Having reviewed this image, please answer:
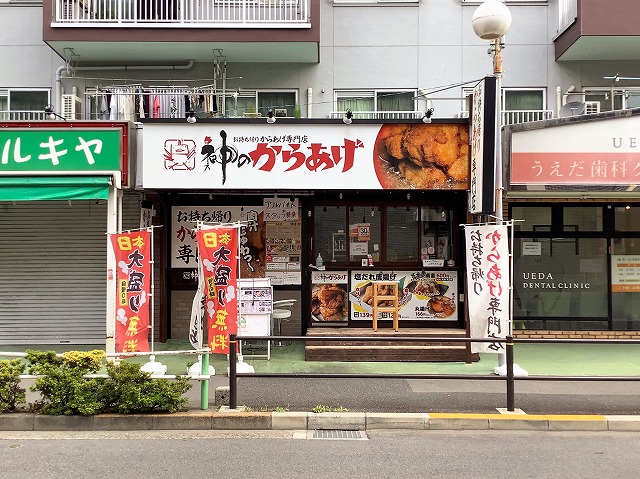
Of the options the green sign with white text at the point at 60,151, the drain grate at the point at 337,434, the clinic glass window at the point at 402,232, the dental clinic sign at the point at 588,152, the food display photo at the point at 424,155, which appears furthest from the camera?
the clinic glass window at the point at 402,232

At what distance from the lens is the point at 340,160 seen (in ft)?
34.0

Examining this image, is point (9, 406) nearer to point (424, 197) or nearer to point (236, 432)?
point (236, 432)

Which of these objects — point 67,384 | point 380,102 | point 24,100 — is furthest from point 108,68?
point 67,384

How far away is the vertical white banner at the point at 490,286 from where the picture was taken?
904 cm

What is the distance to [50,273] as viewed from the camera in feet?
39.7

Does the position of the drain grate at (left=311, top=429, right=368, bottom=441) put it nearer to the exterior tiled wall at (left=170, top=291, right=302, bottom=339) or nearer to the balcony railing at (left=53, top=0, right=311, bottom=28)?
the exterior tiled wall at (left=170, top=291, right=302, bottom=339)

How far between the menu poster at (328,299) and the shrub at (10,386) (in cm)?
606

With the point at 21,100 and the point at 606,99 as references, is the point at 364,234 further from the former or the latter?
the point at 21,100

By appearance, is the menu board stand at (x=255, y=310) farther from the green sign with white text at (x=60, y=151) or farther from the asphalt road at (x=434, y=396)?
the green sign with white text at (x=60, y=151)

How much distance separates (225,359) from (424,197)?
5.34 meters

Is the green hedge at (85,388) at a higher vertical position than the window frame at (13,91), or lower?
lower

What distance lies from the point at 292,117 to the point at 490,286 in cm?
517

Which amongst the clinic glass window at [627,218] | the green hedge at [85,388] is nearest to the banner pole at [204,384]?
the green hedge at [85,388]

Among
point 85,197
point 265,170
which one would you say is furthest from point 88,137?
point 265,170
